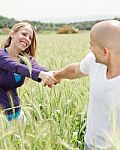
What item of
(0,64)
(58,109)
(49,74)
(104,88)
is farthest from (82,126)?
(104,88)

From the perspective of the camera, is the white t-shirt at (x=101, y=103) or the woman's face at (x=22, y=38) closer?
the white t-shirt at (x=101, y=103)

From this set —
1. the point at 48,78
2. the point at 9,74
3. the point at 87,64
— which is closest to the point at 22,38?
the point at 9,74

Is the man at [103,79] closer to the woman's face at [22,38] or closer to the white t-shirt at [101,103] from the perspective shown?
the white t-shirt at [101,103]

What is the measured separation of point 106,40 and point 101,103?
28 centimetres

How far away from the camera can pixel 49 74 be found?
276cm

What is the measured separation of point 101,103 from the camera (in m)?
1.98

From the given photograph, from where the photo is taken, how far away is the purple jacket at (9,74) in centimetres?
275

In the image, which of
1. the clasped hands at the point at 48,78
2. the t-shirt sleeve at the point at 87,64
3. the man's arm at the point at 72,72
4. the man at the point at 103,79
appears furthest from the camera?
the clasped hands at the point at 48,78

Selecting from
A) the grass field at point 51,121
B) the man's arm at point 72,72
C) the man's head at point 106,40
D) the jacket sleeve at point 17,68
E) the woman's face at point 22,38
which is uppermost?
the man's head at point 106,40

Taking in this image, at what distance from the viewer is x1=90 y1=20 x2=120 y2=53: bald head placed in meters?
1.91

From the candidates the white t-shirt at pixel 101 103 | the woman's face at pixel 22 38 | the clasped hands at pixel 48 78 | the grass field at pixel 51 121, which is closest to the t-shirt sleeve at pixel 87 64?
the white t-shirt at pixel 101 103

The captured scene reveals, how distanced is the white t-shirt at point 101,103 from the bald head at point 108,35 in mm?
136

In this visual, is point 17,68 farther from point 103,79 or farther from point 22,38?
point 103,79

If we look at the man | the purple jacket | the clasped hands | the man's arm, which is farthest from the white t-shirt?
the purple jacket
